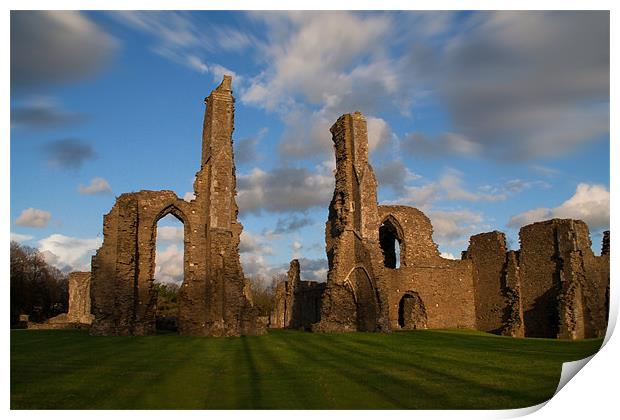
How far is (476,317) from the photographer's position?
25.5 metres

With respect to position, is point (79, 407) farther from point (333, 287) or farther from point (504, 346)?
point (333, 287)

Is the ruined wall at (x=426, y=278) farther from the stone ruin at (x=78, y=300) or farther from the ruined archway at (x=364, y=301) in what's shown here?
the stone ruin at (x=78, y=300)

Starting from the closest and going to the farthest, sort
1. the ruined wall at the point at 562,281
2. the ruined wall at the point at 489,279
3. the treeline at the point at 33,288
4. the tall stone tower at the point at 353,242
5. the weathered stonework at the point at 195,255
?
the weathered stonework at the point at 195,255
the ruined wall at the point at 562,281
the tall stone tower at the point at 353,242
the ruined wall at the point at 489,279
the treeline at the point at 33,288

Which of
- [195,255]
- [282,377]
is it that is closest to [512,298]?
[195,255]

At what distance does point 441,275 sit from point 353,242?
573 centimetres

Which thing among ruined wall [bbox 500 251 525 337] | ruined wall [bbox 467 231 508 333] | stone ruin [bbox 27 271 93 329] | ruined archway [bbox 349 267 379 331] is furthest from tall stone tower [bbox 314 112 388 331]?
stone ruin [bbox 27 271 93 329]

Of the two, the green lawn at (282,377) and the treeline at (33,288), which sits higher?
the treeline at (33,288)

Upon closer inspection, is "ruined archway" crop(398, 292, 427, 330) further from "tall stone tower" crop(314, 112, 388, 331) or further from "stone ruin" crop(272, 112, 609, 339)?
"tall stone tower" crop(314, 112, 388, 331)

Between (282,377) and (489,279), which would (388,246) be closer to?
(489,279)

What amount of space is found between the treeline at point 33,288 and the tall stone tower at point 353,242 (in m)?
25.3

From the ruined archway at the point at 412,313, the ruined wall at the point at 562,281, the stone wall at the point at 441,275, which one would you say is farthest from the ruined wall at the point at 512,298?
the ruined archway at the point at 412,313

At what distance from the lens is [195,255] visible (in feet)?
68.1

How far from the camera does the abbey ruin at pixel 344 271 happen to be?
768 inches

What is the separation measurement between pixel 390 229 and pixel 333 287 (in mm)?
6715
